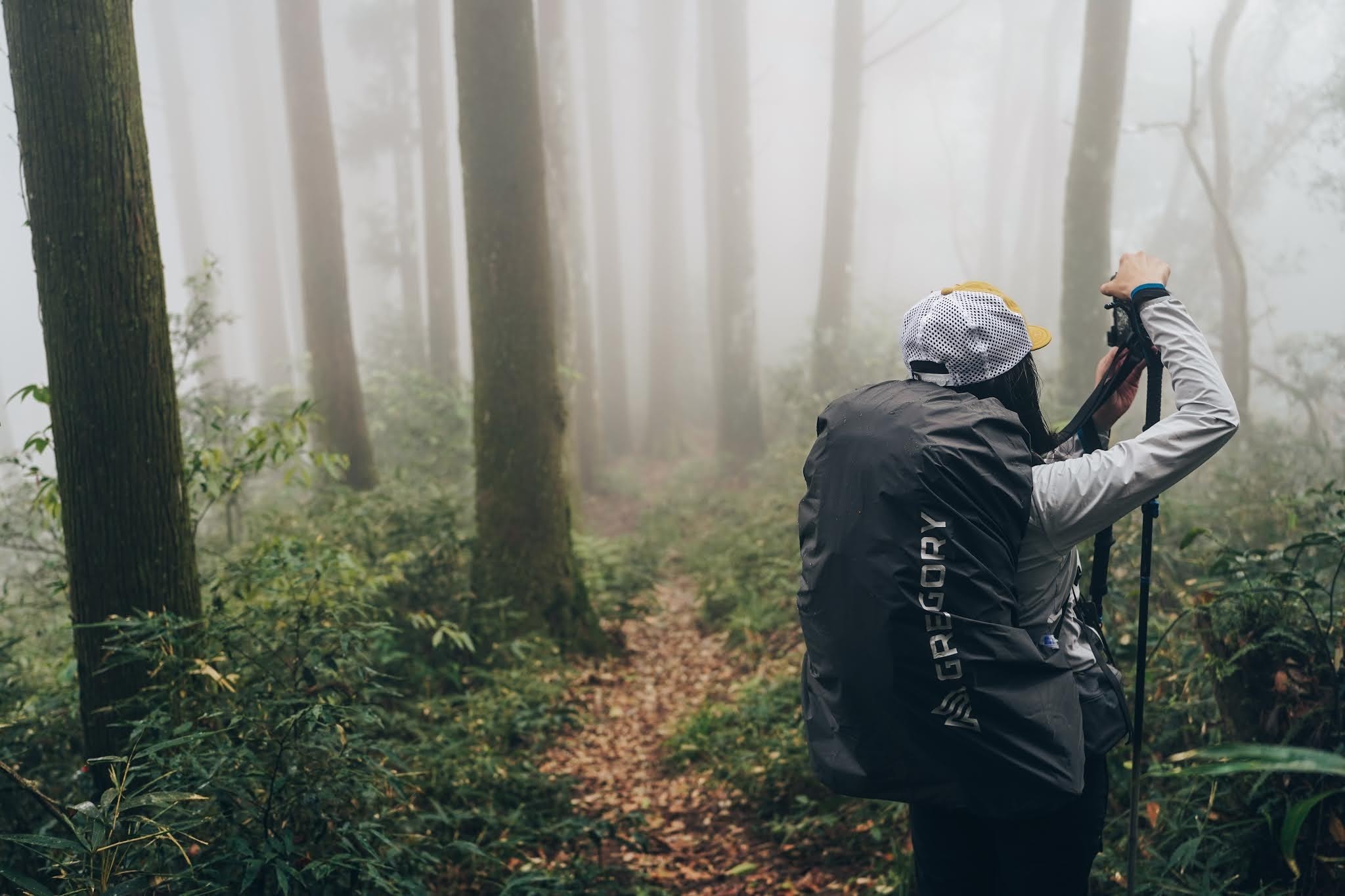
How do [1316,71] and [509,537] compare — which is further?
[1316,71]

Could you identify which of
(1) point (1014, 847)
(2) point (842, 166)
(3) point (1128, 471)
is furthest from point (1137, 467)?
(2) point (842, 166)

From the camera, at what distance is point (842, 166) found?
1638 cm

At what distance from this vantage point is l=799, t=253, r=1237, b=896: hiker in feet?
6.76

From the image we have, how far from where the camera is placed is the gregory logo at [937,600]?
6.73ft

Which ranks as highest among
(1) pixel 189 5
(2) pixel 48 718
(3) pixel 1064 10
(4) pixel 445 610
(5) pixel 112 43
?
(1) pixel 189 5

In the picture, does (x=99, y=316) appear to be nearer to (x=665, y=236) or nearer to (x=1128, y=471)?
(x=1128, y=471)

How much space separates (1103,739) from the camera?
91.8 inches

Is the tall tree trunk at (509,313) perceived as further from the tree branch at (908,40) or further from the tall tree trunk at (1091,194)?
the tree branch at (908,40)

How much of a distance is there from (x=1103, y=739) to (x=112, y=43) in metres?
4.43

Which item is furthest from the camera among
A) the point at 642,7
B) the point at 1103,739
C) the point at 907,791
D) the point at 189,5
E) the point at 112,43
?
the point at 189,5

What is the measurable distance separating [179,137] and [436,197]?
62.0 feet

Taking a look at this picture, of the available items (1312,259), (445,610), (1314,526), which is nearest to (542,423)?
(445,610)

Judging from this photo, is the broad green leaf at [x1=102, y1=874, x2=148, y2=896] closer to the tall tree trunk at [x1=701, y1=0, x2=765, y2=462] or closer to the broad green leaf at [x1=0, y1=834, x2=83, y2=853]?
the broad green leaf at [x1=0, y1=834, x2=83, y2=853]

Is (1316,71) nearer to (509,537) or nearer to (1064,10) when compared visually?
(1064,10)
